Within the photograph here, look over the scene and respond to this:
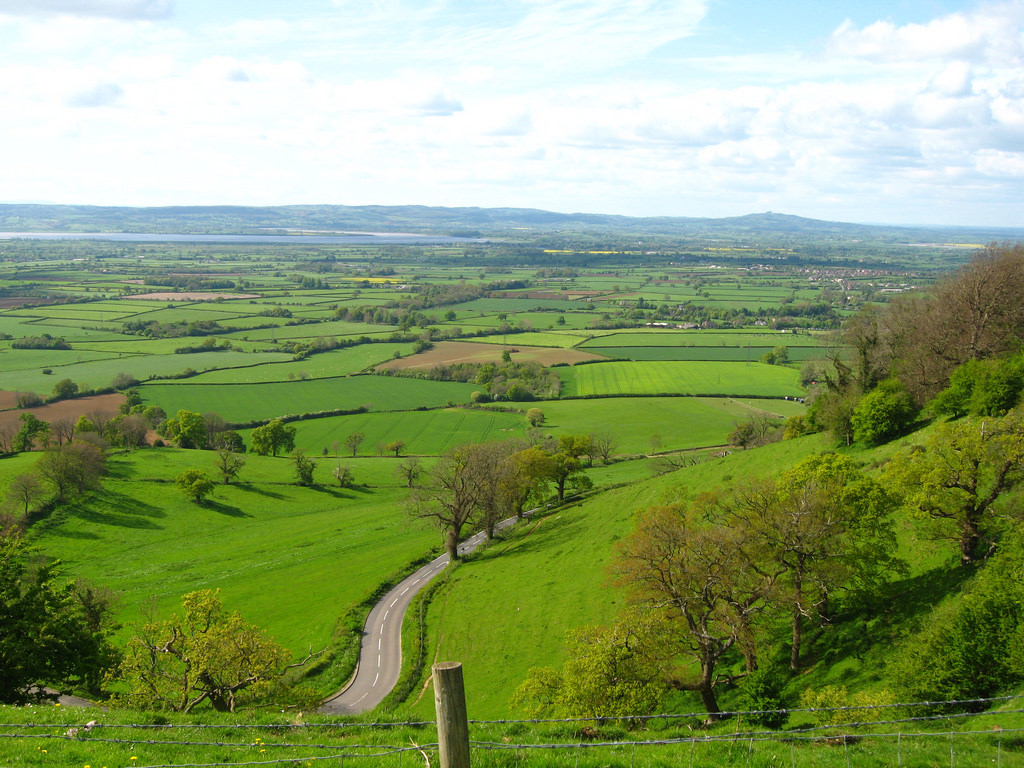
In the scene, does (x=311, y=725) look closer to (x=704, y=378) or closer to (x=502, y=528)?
(x=502, y=528)

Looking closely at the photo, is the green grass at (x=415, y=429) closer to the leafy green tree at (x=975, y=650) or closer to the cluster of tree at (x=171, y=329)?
the leafy green tree at (x=975, y=650)

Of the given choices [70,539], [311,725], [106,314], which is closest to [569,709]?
[311,725]

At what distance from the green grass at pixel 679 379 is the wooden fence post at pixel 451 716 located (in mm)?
117963

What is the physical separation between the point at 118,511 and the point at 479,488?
146ft

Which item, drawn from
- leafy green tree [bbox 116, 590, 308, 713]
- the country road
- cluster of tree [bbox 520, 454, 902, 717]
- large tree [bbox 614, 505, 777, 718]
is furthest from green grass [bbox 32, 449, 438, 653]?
cluster of tree [bbox 520, 454, 902, 717]

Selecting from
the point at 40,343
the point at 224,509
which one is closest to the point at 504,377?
the point at 224,509

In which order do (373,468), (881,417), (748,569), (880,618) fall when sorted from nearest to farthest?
(880,618) < (748,569) < (881,417) < (373,468)

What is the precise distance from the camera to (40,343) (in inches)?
6083

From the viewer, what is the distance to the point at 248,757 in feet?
48.9

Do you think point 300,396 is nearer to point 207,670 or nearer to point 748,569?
point 207,670

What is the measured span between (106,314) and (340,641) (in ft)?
626

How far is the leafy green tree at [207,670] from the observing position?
26.0 m

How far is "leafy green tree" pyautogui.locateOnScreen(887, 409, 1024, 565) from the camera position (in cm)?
2808

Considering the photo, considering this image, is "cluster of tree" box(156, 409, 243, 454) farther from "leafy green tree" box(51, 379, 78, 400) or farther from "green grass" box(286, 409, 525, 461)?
"leafy green tree" box(51, 379, 78, 400)
